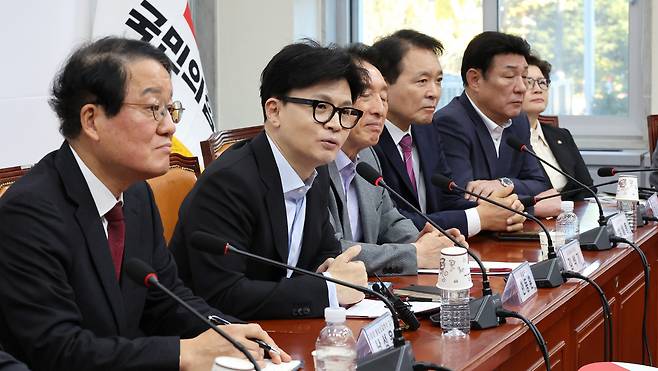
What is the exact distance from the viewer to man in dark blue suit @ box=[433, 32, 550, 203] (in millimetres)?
4156

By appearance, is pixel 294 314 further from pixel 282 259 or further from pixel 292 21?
pixel 292 21

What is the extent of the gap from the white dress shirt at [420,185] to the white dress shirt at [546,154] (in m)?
1.28

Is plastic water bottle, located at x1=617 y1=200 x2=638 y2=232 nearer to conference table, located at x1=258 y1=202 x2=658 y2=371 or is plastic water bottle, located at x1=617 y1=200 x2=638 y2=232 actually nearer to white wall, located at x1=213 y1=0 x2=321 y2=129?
conference table, located at x1=258 y1=202 x2=658 y2=371

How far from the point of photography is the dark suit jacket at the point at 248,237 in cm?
229

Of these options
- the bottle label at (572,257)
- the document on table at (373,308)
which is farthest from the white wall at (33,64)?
the bottle label at (572,257)

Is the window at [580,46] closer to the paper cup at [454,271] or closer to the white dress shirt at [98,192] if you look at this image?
the paper cup at [454,271]

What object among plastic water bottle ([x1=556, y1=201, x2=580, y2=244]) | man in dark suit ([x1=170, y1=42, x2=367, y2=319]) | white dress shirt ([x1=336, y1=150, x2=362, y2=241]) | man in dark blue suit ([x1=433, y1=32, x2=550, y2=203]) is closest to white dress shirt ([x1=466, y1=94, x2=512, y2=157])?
man in dark blue suit ([x1=433, y1=32, x2=550, y2=203])

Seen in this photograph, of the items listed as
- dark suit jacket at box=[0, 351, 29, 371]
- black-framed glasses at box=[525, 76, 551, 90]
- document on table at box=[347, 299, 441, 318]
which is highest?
black-framed glasses at box=[525, 76, 551, 90]

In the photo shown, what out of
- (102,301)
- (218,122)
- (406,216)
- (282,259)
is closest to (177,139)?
(406,216)

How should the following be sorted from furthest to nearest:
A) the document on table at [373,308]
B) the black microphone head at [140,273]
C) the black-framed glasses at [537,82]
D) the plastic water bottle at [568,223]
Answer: the black-framed glasses at [537,82], the plastic water bottle at [568,223], the document on table at [373,308], the black microphone head at [140,273]

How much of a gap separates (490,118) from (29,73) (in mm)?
1880

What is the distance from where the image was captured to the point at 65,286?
71.3 inches

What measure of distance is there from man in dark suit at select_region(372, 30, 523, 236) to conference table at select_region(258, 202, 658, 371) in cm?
12

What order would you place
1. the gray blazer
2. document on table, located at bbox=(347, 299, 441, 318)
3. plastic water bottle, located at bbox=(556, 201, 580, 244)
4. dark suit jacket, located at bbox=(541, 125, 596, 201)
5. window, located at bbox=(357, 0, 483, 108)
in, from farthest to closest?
window, located at bbox=(357, 0, 483, 108), dark suit jacket, located at bbox=(541, 125, 596, 201), plastic water bottle, located at bbox=(556, 201, 580, 244), the gray blazer, document on table, located at bbox=(347, 299, 441, 318)
